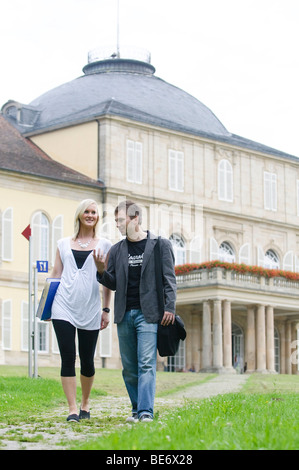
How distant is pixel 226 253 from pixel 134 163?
21.8ft

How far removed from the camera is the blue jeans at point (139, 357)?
9117mm

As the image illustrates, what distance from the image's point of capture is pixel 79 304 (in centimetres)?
945

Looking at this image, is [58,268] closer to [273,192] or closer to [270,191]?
[270,191]

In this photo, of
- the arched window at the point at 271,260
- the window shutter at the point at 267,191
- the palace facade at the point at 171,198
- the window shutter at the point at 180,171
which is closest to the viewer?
the palace facade at the point at 171,198

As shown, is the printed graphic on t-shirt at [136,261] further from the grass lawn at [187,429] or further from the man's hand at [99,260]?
the grass lawn at [187,429]

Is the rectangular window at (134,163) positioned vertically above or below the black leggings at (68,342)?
above

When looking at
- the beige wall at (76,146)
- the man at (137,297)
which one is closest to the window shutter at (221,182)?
the beige wall at (76,146)

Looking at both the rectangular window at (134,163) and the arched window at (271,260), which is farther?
the arched window at (271,260)

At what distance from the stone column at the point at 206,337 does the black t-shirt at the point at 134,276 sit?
29239 mm

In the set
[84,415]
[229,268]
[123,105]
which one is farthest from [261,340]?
[84,415]

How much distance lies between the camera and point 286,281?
41.8m
